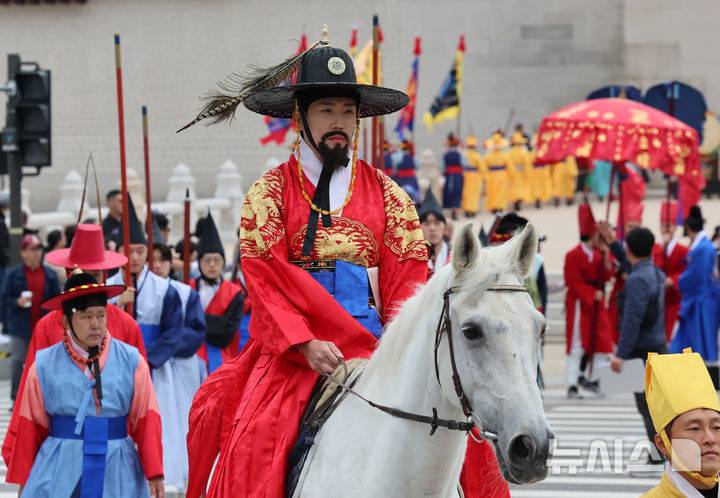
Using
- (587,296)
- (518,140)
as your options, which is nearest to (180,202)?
(518,140)

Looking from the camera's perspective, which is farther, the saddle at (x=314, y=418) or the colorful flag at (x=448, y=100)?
the colorful flag at (x=448, y=100)

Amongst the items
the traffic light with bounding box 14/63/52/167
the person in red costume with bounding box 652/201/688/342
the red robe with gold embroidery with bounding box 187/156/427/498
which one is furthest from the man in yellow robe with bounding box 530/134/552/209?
the red robe with gold embroidery with bounding box 187/156/427/498

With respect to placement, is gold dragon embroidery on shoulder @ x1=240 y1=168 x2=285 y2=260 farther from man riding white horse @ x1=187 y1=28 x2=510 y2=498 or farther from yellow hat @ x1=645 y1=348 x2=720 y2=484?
yellow hat @ x1=645 y1=348 x2=720 y2=484

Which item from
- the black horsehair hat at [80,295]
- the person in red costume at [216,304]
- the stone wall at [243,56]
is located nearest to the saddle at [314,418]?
the black horsehair hat at [80,295]

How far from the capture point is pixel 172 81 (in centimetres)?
4459

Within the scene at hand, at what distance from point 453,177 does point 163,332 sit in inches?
805

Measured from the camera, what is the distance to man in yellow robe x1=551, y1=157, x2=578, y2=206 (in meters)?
32.9

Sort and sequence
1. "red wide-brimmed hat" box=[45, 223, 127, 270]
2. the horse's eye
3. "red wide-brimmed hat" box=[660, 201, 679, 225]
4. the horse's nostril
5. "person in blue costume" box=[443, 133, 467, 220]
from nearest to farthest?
the horse's nostril, the horse's eye, "red wide-brimmed hat" box=[45, 223, 127, 270], "red wide-brimmed hat" box=[660, 201, 679, 225], "person in blue costume" box=[443, 133, 467, 220]

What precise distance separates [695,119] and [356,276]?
12.1 metres

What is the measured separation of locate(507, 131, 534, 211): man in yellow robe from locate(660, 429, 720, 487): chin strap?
26.8 metres

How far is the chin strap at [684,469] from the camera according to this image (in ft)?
12.7

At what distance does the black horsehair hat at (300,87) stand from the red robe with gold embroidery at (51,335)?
6.37 feet

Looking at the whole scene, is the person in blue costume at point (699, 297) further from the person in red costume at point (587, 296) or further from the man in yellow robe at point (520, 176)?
the man in yellow robe at point (520, 176)

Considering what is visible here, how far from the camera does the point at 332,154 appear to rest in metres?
5.02
